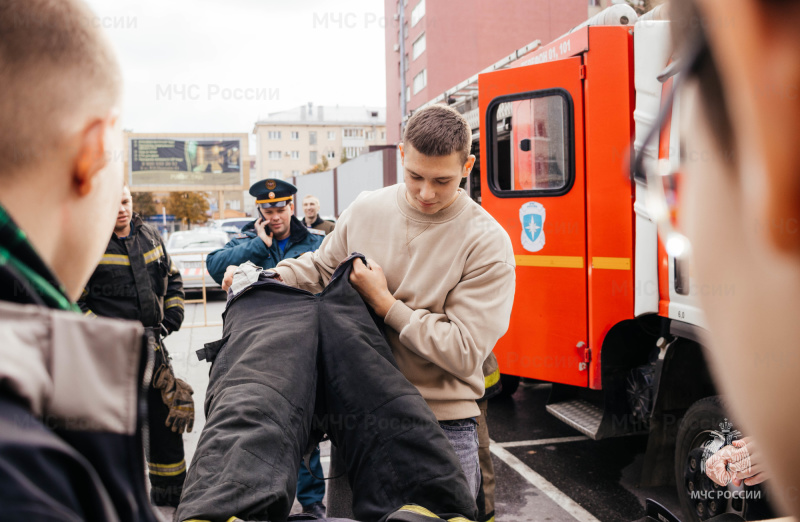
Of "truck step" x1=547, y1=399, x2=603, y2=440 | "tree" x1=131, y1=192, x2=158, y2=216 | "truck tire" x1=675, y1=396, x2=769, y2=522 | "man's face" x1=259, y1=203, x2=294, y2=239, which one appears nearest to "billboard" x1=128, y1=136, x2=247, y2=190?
"tree" x1=131, y1=192, x2=158, y2=216

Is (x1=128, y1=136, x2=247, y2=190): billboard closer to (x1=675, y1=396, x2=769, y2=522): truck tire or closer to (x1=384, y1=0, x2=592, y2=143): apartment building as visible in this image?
(x1=384, y1=0, x2=592, y2=143): apartment building

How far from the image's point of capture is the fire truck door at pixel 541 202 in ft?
14.5

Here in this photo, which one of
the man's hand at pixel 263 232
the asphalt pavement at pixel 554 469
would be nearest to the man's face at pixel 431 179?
the man's hand at pixel 263 232

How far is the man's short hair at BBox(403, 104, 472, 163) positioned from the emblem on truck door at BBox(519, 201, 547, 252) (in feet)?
8.57

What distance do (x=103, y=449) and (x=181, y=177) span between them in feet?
146

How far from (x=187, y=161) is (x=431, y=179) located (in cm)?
4338

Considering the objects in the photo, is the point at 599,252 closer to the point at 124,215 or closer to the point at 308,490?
the point at 308,490

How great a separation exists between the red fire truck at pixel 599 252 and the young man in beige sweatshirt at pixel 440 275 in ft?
5.69

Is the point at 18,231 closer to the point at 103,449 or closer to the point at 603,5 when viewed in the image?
the point at 103,449

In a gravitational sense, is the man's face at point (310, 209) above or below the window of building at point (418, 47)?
below

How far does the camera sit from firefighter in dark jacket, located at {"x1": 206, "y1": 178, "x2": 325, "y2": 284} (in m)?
4.62

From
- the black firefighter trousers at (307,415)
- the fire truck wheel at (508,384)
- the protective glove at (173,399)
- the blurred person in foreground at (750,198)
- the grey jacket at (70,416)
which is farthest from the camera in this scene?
the fire truck wheel at (508,384)

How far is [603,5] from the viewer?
1.01m

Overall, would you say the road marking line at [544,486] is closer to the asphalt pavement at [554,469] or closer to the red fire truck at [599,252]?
the asphalt pavement at [554,469]
